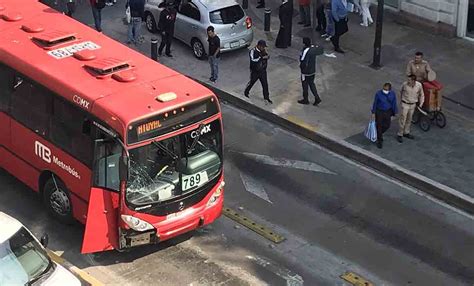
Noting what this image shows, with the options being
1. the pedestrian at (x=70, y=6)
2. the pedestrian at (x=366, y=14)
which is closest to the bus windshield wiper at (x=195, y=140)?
the pedestrian at (x=366, y=14)

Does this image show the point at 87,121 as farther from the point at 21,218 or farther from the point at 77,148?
the point at 21,218

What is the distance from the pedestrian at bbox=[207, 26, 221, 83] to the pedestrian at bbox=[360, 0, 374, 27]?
17.2ft

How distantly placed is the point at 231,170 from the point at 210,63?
4.91 m

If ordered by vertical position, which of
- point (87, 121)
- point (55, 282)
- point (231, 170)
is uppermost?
point (87, 121)

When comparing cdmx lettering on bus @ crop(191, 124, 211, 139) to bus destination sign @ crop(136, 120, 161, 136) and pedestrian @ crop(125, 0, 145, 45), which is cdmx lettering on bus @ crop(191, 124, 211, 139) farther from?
pedestrian @ crop(125, 0, 145, 45)

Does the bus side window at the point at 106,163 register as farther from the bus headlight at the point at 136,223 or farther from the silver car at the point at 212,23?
the silver car at the point at 212,23

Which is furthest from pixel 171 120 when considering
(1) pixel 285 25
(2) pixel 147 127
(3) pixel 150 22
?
(3) pixel 150 22

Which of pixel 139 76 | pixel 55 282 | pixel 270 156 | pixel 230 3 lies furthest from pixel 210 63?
pixel 55 282

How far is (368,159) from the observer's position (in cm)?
1858

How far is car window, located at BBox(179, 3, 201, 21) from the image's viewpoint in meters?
23.8

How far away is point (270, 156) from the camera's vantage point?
18.9 metres

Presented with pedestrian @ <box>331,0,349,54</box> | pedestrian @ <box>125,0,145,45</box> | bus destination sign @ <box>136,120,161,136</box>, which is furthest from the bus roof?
pedestrian @ <box>331,0,349,54</box>

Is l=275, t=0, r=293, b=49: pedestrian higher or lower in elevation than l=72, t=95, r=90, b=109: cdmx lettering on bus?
lower

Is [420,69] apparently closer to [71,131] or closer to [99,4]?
[71,131]
